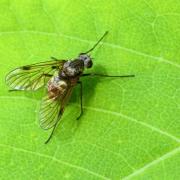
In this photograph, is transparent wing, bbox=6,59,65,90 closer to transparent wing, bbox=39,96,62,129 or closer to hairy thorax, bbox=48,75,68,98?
hairy thorax, bbox=48,75,68,98

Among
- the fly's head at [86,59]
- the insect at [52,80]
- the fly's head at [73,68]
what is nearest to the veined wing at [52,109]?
the insect at [52,80]

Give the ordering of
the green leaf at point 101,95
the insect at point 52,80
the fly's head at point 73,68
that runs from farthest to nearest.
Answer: the fly's head at point 73,68 < the insect at point 52,80 < the green leaf at point 101,95

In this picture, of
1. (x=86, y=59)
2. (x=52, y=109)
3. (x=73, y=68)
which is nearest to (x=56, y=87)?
(x=73, y=68)

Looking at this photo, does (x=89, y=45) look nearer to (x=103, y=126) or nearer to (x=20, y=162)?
(x=103, y=126)

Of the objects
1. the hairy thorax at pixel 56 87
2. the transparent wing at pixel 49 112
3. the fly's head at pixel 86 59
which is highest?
the fly's head at pixel 86 59

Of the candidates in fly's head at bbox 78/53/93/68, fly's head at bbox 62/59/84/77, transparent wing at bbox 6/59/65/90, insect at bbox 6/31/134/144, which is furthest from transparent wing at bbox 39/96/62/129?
fly's head at bbox 78/53/93/68

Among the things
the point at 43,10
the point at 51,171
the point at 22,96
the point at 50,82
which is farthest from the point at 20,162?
the point at 43,10

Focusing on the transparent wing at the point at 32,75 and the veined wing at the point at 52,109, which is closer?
the veined wing at the point at 52,109

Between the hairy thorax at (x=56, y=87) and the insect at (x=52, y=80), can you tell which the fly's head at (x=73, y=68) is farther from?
the hairy thorax at (x=56, y=87)
